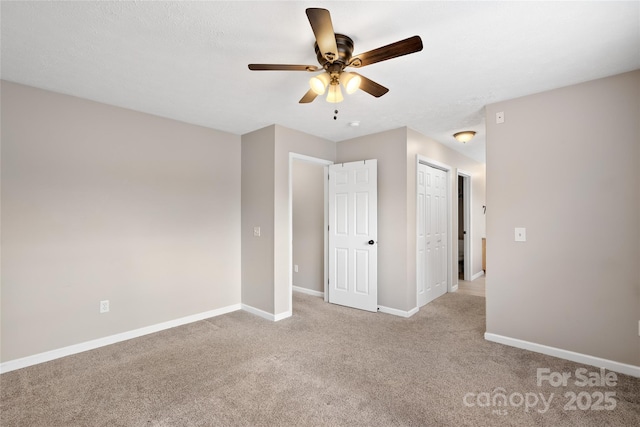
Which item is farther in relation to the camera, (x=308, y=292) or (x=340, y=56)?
(x=308, y=292)

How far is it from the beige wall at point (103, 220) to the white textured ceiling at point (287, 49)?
0.37 metres

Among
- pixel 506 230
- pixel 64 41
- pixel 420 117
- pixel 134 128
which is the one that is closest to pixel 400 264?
pixel 506 230

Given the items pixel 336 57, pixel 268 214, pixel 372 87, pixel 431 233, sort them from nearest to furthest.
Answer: pixel 336 57, pixel 372 87, pixel 268 214, pixel 431 233

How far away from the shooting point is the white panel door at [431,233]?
4234mm

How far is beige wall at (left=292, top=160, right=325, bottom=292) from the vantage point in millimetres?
4938

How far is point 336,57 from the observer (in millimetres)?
1863

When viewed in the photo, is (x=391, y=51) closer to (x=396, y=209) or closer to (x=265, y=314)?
(x=396, y=209)

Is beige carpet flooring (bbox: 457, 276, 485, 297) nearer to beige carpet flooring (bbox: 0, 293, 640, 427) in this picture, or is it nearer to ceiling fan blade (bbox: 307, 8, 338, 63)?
beige carpet flooring (bbox: 0, 293, 640, 427)

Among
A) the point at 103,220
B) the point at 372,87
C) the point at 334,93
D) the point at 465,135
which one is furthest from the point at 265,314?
the point at 465,135

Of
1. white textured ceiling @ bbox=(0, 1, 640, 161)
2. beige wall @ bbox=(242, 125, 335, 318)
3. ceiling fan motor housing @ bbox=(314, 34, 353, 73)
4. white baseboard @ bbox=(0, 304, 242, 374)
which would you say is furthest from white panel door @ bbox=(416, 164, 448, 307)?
white baseboard @ bbox=(0, 304, 242, 374)

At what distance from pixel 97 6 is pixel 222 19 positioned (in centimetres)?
67

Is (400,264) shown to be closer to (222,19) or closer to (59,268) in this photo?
(222,19)

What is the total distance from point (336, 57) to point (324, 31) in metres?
0.27

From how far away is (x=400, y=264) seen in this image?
3.91m
